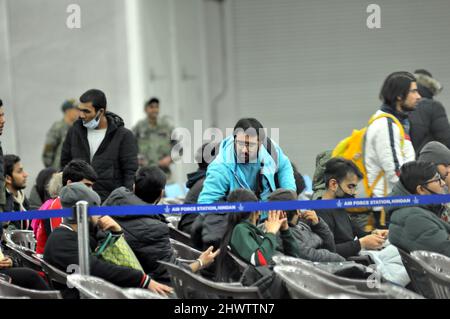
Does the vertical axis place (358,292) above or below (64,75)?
Result: below

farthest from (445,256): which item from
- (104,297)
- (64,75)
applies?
(64,75)

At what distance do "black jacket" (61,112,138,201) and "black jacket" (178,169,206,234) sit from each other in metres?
0.54

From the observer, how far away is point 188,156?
1517cm

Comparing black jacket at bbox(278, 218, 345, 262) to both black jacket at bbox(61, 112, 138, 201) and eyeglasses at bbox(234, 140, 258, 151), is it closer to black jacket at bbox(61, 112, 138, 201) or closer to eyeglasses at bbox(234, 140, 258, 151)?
eyeglasses at bbox(234, 140, 258, 151)

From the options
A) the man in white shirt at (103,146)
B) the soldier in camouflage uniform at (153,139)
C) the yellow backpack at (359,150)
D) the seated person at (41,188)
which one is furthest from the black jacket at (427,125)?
the soldier in camouflage uniform at (153,139)

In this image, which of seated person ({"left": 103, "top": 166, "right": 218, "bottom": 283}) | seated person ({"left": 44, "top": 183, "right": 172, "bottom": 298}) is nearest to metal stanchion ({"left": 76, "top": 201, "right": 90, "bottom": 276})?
seated person ({"left": 44, "top": 183, "right": 172, "bottom": 298})

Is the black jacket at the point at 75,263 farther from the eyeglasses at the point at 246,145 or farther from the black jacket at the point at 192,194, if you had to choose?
the black jacket at the point at 192,194

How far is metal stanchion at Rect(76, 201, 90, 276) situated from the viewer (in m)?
6.58

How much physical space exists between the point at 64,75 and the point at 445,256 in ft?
27.2

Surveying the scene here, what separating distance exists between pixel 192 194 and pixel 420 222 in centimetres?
216

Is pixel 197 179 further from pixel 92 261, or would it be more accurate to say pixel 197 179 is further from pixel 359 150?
pixel 92 261

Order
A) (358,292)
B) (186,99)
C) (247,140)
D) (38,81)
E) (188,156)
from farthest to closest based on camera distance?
(186,99)
(188,156)
(38,81)
(247,140)
(358,292)

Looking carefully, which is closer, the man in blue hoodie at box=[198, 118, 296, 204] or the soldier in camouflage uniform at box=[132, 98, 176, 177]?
the man in blue hoodie at box=[198, 118, 296, 204]
